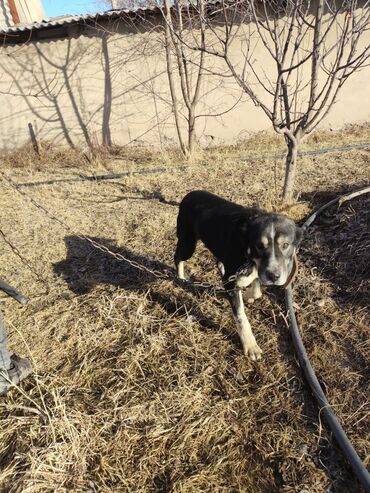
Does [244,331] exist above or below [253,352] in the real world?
above

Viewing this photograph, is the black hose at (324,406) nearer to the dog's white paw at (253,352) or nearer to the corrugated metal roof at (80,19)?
the dog's white paw at (253,352)

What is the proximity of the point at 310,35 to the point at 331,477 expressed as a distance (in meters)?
9.36

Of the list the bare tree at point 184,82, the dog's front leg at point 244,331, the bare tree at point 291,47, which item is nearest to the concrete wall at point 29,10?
the bare tree at point 184,82

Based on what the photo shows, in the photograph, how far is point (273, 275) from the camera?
2.85 m

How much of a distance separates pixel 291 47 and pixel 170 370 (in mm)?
8998

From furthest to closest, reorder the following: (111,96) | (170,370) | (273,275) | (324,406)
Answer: (111,96) → (170,370) → (273,275) → (324,406)

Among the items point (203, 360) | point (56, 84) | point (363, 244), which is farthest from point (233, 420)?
point (56, 84)

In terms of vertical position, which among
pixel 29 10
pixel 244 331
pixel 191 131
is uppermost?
pixel 29 10

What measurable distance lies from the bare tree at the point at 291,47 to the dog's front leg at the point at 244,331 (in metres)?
2.42

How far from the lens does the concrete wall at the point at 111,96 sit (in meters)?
9.59

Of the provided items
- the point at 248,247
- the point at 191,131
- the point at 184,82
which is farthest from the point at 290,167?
the point at 184,82

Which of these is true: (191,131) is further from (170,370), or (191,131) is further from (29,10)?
(29,10)

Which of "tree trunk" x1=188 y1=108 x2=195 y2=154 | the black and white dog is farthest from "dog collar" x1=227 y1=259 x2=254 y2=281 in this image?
"tree trunk" x1=188 y1=108 x2=195 y2=154

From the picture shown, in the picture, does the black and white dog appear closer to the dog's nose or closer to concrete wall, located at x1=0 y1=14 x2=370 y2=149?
the dog's nose
